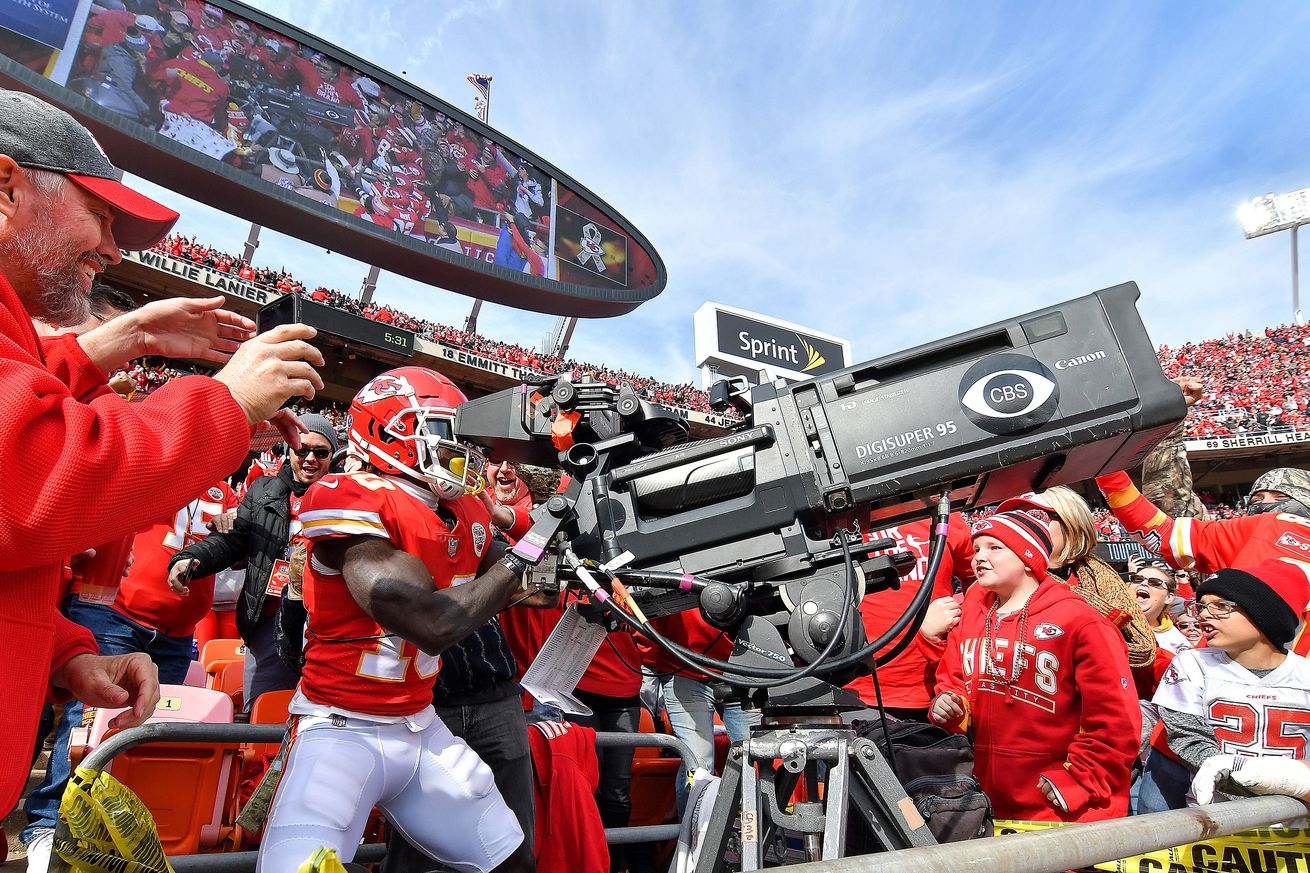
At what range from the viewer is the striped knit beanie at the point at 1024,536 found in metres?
3.50

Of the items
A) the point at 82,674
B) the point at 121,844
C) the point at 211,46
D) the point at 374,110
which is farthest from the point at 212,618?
the point at 374,110

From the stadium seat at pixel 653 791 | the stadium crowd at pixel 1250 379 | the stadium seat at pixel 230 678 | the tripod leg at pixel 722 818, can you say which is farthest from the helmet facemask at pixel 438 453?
the stadium crowd at pixel 1250 379

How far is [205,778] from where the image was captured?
9.82ft

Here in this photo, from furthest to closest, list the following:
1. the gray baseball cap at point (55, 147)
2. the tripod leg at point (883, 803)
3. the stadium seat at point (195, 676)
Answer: the stadium seat at point (195, 676)
the tripod leg at point (883, 803)
the gray baseball cap at point (55, 147)

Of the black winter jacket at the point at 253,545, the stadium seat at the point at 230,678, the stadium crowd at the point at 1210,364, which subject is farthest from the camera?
the stadium crowd at the point at 1210,364

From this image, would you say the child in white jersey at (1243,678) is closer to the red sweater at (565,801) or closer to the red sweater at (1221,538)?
the red sweater at (1221,538)

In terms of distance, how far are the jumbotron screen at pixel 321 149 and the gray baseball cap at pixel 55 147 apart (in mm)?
13990

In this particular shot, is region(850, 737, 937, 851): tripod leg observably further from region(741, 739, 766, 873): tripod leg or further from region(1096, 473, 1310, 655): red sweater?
region(1096, 473, 1310, 655): red sweater

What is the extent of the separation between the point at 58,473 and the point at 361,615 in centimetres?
133

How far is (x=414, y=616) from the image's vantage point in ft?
7.20

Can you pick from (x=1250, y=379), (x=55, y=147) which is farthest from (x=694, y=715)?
(x=1250, y=379)

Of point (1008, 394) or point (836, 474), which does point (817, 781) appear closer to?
point (836, 474)

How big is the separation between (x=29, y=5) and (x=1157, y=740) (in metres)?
17.6

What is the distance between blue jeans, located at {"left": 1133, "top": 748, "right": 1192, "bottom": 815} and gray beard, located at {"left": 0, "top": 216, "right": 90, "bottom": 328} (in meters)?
4.35
